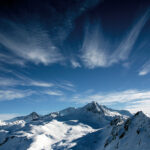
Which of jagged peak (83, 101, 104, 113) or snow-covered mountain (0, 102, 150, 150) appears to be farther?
jagged peak (83, 101, 104, 113)

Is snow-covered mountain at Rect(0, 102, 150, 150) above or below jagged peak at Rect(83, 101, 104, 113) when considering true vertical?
below

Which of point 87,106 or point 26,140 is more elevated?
point 87,106

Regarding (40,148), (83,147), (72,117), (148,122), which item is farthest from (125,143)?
(72,117)

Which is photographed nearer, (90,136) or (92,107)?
(90,136)

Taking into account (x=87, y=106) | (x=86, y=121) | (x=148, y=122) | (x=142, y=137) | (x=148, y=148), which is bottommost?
(x=148, y=148)

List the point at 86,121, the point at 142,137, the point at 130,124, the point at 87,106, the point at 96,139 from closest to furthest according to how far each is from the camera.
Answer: the point at 142,137
the point at 130,124
the point at 96,139
the point at 86,121
the point at 87,106

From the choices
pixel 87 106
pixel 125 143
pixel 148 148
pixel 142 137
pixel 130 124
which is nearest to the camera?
pixel 148 148

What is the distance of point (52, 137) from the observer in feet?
237

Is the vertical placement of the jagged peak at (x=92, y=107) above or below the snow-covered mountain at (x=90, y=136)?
above

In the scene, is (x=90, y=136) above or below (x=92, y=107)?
below

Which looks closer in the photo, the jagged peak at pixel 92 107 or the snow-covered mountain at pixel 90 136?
the snow-covered mountain at pixel 90 136

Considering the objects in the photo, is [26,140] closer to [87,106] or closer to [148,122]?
[148,122]

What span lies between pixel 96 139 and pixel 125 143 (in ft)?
103

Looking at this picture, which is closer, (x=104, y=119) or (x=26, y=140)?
(x=26, y=140)
